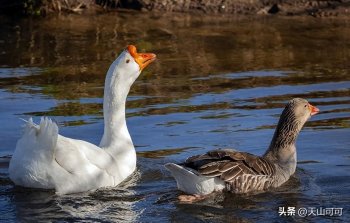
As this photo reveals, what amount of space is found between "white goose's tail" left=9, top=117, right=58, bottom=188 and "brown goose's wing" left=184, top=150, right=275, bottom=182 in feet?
4.35

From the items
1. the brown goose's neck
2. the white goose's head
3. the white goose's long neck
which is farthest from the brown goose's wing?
the white goose's head

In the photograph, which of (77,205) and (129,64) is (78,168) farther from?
(129,64)

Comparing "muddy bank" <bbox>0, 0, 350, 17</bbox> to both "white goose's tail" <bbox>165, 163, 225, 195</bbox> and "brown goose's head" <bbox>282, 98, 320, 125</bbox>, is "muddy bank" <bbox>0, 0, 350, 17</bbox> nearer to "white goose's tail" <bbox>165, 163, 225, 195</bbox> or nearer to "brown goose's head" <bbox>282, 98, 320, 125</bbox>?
"brown goose's head" <bbox>282, 98, 320, 125</bbox>

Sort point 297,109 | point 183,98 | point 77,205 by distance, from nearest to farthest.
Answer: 1. point 77,205
2. point 297,109
3. point 183,98


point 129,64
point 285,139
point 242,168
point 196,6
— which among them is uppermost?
point 129,64

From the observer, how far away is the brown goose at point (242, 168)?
8375mm

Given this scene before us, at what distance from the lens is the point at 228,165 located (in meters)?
8.52

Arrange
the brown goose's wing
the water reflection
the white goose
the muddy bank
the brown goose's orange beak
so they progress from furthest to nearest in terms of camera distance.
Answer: the muddy bank → the brown goose's orange beak → the white goose → the brown goose's wing → the water reflection

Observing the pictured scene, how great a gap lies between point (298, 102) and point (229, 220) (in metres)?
2.21

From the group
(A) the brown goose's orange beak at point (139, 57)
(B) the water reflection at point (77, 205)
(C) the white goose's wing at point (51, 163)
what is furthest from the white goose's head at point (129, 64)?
(B) the water reflection at point (77, 205)

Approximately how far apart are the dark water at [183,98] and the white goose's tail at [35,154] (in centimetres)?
17

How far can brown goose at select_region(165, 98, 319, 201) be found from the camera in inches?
330

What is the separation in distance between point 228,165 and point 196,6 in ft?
41.9

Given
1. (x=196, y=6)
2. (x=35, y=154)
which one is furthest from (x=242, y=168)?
(x=196, y=6)
